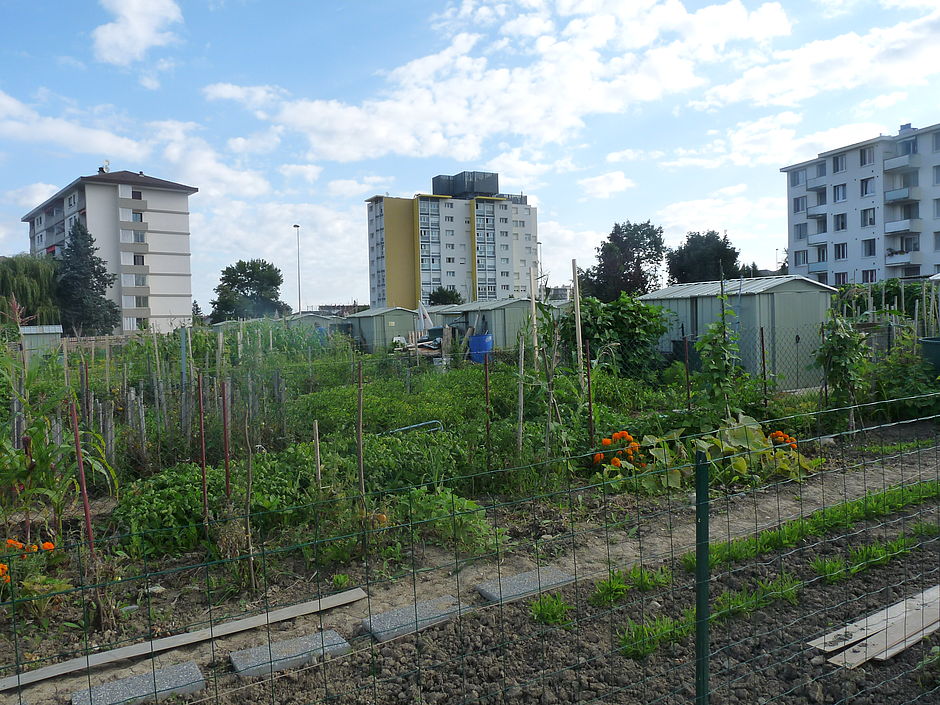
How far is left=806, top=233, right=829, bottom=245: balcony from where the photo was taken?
46.5 meters

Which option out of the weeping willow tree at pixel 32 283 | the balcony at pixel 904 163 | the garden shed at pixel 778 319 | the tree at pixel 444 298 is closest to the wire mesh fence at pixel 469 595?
the garden shed at pixel 778 319

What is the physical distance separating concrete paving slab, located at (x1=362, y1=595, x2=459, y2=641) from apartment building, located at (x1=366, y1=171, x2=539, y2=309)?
214ft

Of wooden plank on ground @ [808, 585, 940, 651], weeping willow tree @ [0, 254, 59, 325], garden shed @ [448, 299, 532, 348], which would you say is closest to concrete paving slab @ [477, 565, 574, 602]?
wooden plank on ground @ [808, 585, 940, 651]

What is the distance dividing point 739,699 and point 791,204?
53477mm

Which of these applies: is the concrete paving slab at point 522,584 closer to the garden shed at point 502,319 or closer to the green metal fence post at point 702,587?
the green metal fence post at point 702,587

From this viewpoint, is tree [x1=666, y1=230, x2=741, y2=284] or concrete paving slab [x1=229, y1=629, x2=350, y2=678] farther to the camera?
tree [x1=666, y1=230, x2=741, y2=284]

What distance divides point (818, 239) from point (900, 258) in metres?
5.95

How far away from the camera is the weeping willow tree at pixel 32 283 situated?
37.5 meters

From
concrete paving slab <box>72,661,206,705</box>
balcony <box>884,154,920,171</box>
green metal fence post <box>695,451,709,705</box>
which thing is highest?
balcony <box>884,154,920,171</box>

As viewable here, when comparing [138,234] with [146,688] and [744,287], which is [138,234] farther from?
[146,688]

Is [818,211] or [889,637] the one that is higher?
[818,211]

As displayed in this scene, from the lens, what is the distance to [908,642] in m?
3.02

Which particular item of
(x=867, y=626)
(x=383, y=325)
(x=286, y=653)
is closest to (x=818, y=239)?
(x=383, y=325)

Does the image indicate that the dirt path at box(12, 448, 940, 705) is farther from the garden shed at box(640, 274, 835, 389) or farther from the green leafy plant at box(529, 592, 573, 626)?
the garden shed at box(640, 274, 835, 389)
